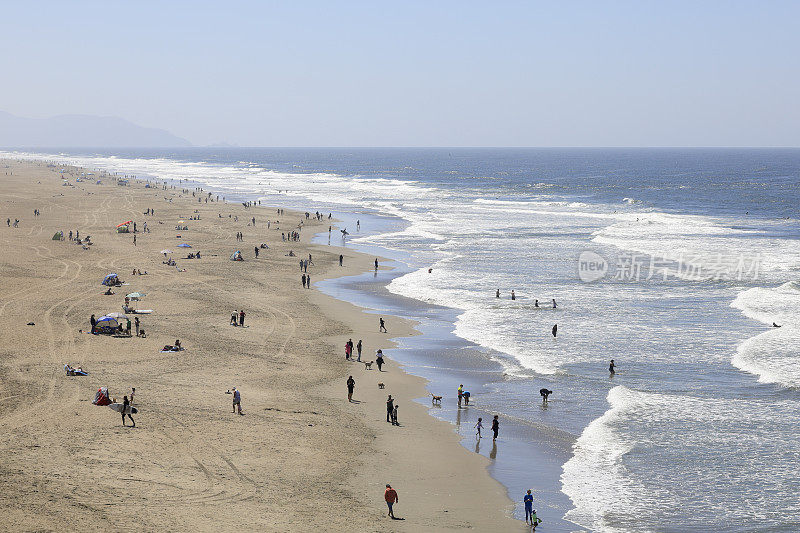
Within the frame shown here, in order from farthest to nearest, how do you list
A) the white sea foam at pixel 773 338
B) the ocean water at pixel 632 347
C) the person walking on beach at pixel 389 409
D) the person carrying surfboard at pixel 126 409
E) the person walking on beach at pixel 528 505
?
the white sea foam at pixel 773 338 → the person walking on beach at pixel 389 409 → the person carrying surfboard at pixel 126 409 → the ocean water at pixel 632 347 → the person walking on beach at pixel 528 505

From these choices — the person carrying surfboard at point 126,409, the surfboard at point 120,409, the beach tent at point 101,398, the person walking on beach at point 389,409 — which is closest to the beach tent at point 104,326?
the beach tent at point 101,398

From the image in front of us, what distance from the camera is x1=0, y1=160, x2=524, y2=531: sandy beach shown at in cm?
1747

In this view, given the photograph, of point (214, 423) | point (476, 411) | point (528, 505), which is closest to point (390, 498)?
point (528, 505)

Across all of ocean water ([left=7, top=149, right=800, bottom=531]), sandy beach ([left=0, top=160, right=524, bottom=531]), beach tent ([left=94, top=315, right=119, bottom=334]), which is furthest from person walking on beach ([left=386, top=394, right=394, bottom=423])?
beach tent ([left=94, top=315, right=119, bottom=334])

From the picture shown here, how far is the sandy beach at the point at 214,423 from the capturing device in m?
17.5

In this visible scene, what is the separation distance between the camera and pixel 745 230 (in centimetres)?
7800

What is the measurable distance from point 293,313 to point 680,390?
19.9m

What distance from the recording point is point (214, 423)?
2286 centimetres

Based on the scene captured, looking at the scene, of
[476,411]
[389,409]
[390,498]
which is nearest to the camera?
[390,498]

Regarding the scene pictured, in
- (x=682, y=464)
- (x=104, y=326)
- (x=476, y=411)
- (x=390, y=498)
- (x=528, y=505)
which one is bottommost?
(x=476, y=411)

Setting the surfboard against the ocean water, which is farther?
the surfboard

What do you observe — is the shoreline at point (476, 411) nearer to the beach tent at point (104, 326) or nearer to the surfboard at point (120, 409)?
the surfboard at point (120, 409)

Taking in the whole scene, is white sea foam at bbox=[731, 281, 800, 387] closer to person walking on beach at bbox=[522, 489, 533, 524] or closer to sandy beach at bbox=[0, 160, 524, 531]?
sandy beach at bbox=[0, 160, 524, 531]

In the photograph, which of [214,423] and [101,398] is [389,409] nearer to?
[214,423]
